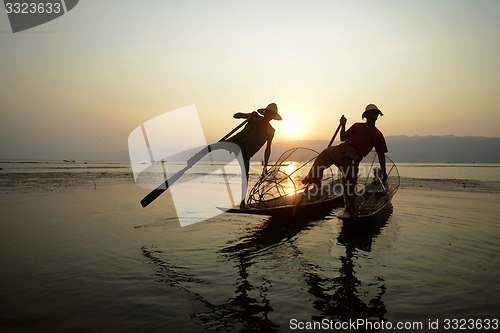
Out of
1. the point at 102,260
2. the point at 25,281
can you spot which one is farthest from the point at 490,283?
the point at 25,281

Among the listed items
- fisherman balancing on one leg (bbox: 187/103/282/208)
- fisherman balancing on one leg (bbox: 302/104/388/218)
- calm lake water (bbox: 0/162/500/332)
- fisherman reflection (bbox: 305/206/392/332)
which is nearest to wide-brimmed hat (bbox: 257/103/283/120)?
fisherman balancing on one leg (bbox: 187/103/282/208)

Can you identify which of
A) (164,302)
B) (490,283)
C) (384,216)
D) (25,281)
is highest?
(25,281)

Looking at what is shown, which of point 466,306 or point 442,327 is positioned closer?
point 442,327

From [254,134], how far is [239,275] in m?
5.25

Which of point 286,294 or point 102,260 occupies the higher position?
point 102,260

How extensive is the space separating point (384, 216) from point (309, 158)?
3856 mm

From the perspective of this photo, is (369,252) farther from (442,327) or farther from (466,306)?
(442,327)

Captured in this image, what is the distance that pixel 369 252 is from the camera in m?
7.09

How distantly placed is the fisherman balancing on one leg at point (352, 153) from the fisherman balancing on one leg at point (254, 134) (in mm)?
1843

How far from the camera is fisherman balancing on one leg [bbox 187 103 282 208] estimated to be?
9.44 metres

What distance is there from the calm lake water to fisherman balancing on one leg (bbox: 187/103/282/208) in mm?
2412

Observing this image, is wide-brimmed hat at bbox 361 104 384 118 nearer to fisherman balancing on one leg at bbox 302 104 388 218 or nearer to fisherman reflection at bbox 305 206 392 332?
fisherman balancing on one leg at bbox 302 104 388 218

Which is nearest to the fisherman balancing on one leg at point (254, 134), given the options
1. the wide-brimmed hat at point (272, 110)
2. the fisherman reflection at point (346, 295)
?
the wide-brimmed hat at point (272, 110)

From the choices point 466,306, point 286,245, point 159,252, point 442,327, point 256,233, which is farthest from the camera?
point 256,233
